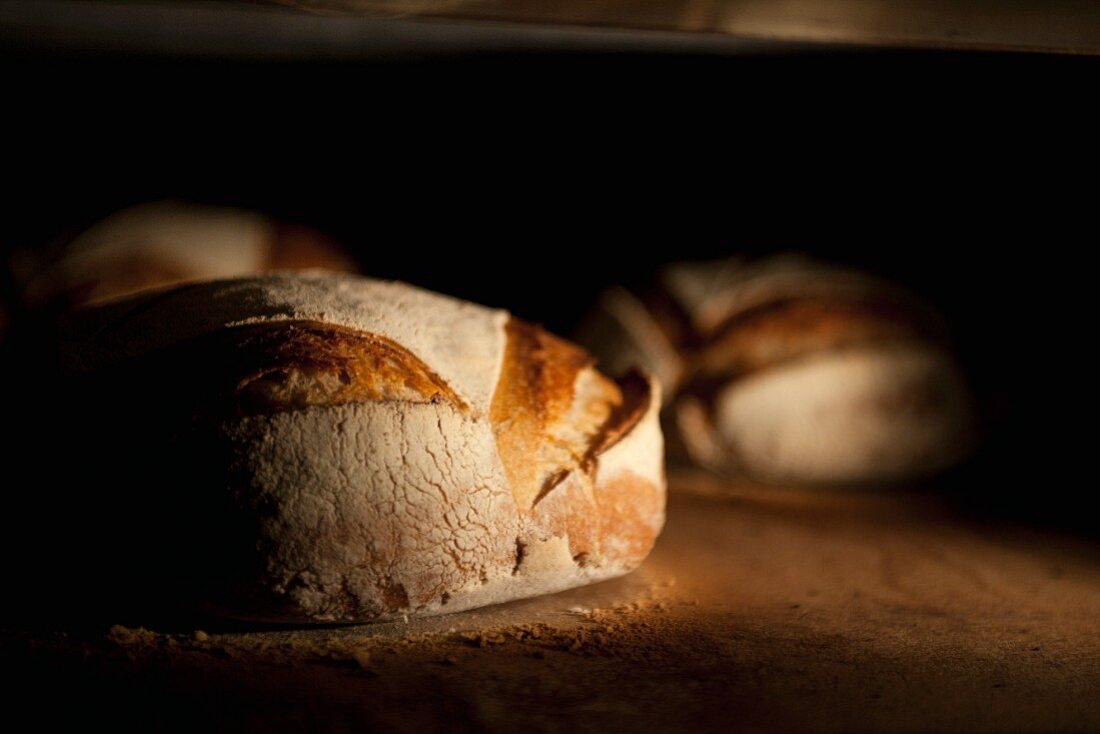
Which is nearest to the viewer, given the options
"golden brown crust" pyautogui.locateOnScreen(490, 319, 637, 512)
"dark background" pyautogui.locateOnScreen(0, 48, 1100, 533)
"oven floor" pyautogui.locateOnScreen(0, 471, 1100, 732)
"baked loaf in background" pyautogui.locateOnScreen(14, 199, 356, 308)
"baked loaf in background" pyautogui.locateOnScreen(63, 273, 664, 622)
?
"oven floor" pyautogui.locateOnScreen(0, 471, 1100, 732)

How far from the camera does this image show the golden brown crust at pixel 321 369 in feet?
3.63

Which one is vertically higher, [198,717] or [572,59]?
[572,59]

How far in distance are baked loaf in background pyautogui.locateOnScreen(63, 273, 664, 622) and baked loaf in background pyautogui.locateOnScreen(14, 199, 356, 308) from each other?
0.97m

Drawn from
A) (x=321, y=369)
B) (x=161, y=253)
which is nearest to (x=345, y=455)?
(x=321, y=369)

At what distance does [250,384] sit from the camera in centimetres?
111

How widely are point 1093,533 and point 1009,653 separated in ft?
2.48

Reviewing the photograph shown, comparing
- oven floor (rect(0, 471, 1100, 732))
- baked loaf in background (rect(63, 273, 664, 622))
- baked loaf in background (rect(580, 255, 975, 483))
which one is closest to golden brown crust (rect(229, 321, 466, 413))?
baked loaf in background (rect(63, 273, 664, 622))

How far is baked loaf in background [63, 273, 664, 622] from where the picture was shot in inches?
42.2

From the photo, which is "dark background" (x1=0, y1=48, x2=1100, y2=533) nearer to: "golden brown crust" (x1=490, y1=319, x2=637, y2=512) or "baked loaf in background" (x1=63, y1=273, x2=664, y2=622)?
"golden brown crust" (x1=490, y1=319, x2=637, y2=512)

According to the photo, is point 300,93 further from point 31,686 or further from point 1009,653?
point 1009,653

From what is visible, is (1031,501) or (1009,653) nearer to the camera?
(1009,653)

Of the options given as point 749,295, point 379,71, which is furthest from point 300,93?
point 749,295

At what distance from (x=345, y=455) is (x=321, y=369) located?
0.34 feet

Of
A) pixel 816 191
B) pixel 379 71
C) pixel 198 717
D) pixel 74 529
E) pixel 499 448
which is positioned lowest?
pixel 198 717
